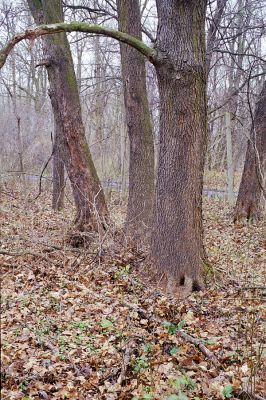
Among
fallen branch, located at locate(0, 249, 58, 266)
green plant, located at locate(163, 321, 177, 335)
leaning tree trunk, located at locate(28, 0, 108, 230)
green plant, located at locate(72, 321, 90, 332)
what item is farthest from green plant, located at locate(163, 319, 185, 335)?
leaning tree trunk, located at locate(28, 0, 108, 230)

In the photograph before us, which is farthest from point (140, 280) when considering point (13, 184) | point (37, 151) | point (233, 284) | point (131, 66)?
point (37, 151)

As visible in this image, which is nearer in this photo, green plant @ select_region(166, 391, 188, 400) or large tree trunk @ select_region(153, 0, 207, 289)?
green plant @ select_region(166, 391, 188, 400)

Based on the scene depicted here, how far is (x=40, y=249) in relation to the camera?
568 centimetres

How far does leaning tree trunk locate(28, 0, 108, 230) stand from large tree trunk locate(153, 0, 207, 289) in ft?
6.42

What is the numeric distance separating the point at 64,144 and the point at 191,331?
404 centimetres

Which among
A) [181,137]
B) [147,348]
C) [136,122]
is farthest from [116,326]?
[136,122]

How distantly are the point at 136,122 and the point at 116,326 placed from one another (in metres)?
4.14

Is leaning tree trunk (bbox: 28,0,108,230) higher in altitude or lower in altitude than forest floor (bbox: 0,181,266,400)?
higher

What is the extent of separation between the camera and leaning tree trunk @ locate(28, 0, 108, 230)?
264 inches

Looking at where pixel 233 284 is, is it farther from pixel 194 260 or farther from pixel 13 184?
pixel 13 184

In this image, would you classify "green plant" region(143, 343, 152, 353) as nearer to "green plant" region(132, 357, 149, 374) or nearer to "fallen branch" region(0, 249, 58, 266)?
"green plant" region(132, 357, 149, 374)

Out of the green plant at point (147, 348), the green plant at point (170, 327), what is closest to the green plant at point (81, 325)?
the green plant at point (147, 348)

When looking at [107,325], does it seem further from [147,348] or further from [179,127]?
[179,127]

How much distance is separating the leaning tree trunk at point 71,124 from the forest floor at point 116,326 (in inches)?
29.8
